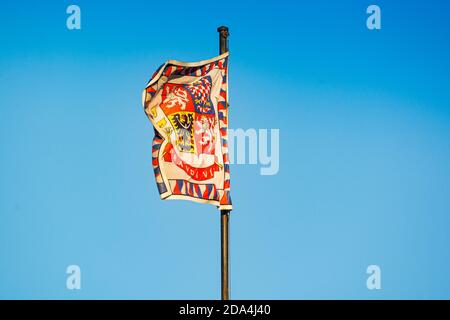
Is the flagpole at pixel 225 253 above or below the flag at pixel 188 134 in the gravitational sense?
below

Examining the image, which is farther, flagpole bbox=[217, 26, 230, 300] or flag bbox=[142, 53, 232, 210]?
flag bbox=[142, 53, 232, 210]

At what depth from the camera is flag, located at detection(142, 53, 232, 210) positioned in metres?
16.2

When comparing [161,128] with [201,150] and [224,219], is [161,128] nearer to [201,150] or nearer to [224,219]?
[201,150]

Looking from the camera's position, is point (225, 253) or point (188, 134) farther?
point (188, 134)

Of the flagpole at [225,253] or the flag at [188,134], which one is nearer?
the flagpole at [225,253]

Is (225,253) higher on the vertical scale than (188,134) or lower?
lower

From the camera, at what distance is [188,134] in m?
16.4

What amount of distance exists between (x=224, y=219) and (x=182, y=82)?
304cm

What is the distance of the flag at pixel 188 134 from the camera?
16250 mm

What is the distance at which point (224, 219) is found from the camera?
51.1 ft

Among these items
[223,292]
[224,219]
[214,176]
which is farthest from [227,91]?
[223,292]

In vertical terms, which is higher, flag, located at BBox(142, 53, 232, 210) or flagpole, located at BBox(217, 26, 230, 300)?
flag, located at BBox(142, 53, 232, 210)
